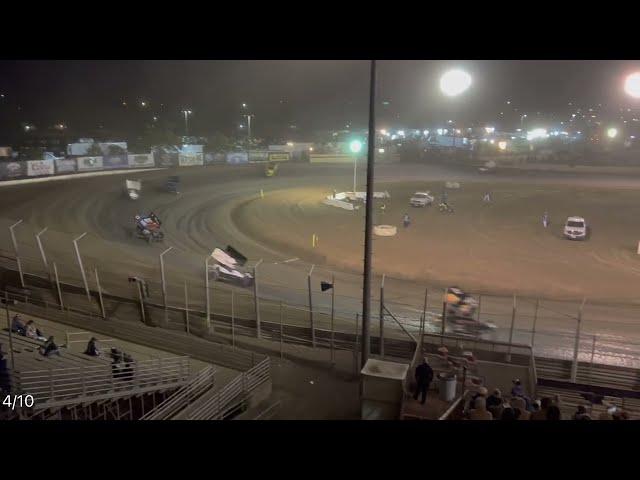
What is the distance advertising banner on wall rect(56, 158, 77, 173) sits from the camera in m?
38.9

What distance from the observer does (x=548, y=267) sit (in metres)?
20.5

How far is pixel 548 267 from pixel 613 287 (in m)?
2.80

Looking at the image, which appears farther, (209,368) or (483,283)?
(483,283)

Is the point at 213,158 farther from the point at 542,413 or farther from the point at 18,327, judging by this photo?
the point at 542,413

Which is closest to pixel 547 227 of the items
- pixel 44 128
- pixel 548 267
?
pixel 548 267

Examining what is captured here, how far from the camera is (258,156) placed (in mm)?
56844

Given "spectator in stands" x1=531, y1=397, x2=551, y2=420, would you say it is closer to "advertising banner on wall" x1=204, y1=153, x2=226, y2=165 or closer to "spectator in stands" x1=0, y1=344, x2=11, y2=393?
"spectator in stands" x1=0, y1=344, x2=11, y2=393

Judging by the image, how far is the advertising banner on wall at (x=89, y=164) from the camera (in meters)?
41.0

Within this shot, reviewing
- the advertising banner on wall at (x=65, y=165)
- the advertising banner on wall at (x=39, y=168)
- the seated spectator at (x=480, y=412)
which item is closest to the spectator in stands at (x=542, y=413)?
the seated spectator at (x=480, y=412)

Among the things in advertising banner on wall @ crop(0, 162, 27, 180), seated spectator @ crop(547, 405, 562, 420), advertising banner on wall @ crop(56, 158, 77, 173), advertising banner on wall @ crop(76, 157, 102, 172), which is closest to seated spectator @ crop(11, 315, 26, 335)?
seated spectator @ crop(547, 405, 562, 420)

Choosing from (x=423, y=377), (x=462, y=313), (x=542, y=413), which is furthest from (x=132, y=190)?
(x=542, y=413)
